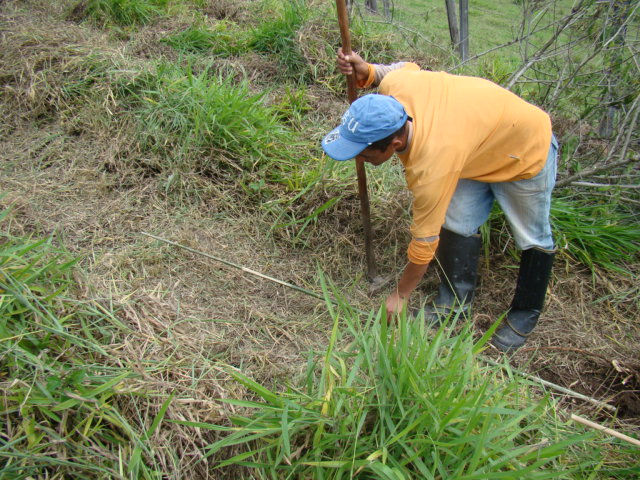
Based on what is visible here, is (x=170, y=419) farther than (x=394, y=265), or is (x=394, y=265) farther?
(x=394, y=265)

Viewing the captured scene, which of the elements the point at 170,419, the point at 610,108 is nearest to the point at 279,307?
the point at 170,419

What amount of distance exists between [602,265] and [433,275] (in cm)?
109

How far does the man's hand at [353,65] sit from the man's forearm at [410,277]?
0.98 m

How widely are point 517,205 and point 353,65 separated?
3.59 ft

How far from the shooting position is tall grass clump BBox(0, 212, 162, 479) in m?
1.47

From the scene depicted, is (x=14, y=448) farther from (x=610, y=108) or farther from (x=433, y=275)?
(x=610, y=108)

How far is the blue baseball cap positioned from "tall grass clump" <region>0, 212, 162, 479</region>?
1194 mm

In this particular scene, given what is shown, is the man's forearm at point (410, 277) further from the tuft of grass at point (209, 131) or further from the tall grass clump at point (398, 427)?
the tuft of grass at point (209, 131)

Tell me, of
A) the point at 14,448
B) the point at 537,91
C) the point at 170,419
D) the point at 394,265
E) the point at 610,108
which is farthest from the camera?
the point at 537,91

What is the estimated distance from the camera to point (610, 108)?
3.30 m

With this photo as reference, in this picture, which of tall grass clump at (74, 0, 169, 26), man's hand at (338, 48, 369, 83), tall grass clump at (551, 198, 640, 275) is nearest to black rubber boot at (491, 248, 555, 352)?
tall grass clump at (551, 198, 640, 275)

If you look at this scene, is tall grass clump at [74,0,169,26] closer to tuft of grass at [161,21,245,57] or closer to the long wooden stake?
tuft of grass at [161,21,245,57]

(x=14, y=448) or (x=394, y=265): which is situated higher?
(x=14, y=448)

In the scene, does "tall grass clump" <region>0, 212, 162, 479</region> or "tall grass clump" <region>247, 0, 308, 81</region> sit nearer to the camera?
"tall grass clump" <region>0, 212, 162, 479</region>
